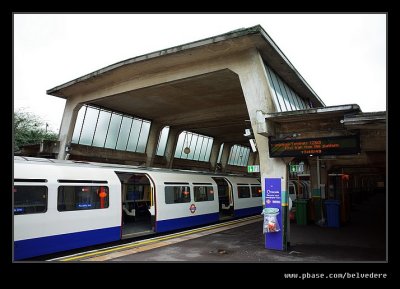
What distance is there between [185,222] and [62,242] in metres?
6.55

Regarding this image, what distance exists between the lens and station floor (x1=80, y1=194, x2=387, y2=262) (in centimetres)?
936

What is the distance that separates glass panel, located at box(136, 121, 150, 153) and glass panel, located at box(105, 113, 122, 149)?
2.21 m

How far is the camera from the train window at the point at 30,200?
332 inches

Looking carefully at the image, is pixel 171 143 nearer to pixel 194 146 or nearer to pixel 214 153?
pixel 194 146

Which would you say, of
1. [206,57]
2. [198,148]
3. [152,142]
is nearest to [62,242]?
[206,57]

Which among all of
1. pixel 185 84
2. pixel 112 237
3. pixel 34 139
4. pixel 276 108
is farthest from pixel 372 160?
pixel 34 139

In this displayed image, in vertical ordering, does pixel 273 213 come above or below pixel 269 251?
above

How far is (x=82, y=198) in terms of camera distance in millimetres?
10250

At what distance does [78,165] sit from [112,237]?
280cm

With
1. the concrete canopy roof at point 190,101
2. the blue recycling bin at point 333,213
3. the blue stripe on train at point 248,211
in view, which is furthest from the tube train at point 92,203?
the blue recycling bin at point 333,213

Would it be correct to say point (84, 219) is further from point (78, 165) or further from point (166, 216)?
point (166, 216)

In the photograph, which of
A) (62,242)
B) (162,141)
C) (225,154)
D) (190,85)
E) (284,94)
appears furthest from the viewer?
(225,154)

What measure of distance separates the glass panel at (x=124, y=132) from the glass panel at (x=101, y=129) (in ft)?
4.02

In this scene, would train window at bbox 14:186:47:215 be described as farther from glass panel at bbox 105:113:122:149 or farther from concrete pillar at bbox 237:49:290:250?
glass panel at bbox 105:113:122:149
